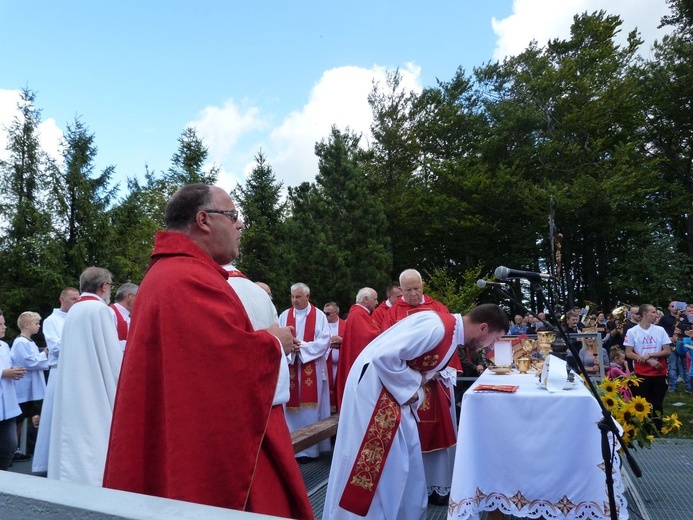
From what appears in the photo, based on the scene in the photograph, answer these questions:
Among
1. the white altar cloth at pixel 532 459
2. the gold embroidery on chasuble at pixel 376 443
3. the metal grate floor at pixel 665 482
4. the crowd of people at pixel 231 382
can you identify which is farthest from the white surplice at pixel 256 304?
the metal grate floor at pixel 665 482

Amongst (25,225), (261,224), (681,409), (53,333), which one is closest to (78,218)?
(25,225)

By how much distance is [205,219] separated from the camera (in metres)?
2.33

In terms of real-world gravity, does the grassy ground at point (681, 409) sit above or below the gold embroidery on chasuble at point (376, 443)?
below

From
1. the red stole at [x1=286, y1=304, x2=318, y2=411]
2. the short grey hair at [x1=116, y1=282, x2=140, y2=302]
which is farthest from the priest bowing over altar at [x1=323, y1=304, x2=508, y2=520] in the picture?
the red stole at [x1=286, y1=304, x2=318, y2=411]

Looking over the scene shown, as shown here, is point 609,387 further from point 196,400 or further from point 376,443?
point 196,400

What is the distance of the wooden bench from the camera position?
5.49 meters

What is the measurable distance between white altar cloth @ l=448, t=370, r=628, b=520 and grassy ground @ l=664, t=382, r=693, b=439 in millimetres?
5161

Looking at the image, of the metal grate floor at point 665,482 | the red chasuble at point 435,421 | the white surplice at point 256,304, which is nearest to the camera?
the white surplice at point 256,304

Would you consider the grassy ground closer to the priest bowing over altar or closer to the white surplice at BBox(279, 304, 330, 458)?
the white surplice at BBox(279, 304, 330, 458)

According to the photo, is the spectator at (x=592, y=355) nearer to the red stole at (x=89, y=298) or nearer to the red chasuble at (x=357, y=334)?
the red chasuble at (x=357, y=334)

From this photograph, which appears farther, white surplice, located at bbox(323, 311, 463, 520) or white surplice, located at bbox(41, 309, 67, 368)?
white surplice, located at bbox(41, 309, 67, 368)

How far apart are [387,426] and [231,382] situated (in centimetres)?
225

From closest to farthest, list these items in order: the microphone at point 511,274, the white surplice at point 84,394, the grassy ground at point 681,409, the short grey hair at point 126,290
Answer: the microphone at point 511,274
the white surplice at point 84,394
the short grey hair at point 126,290
the grassy ground at point 681,409

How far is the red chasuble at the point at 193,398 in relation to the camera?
1.91m
